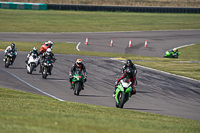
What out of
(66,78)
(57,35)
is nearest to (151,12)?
(57,35)

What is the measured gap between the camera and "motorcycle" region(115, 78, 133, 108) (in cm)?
1400

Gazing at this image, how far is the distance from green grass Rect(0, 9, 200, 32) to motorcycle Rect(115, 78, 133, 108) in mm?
37454

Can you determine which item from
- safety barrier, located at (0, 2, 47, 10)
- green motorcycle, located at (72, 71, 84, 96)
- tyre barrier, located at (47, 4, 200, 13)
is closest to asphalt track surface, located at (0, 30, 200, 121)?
green motorcycle, located at (72, 71, 84, 96)

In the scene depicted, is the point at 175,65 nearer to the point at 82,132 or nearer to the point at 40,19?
the point at 82,132

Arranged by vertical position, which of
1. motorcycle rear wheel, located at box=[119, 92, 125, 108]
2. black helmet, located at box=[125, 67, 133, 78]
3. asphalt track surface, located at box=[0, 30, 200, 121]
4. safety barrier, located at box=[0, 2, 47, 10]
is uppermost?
safety barrier, located at box=[0, 2, 47, 10]

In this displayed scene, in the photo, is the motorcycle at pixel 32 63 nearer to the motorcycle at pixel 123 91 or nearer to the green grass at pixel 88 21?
the motorcycle at pixel 123 91

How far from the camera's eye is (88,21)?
60781 millimetres

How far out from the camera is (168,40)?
155 ft

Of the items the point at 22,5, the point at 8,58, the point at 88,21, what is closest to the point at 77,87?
the point at 8,58

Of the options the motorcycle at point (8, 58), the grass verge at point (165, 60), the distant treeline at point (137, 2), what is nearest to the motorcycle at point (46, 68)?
the motorcycle at point (8, 58)

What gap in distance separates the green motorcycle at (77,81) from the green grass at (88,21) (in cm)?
3410

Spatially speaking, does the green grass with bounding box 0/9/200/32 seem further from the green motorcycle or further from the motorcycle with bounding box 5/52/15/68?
the green motorcycle

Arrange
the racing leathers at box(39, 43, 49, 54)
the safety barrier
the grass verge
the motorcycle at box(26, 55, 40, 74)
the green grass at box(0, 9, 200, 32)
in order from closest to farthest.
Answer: the motorcycle at box(26, 55, 40, 74)
the racing leathers at box(39, 43, 49, 54)
the grass verge
the green grass at box(0, 9, 200, 32)
the safety barrier

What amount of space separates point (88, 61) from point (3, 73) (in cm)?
768
